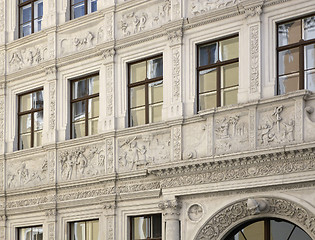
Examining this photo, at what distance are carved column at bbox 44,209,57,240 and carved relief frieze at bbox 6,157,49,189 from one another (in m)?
0.78

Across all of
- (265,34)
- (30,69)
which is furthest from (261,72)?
(30,69)

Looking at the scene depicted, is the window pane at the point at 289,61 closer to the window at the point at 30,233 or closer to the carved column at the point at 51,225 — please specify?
the carved column at the point at 51,225

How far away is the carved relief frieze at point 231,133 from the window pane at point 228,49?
134 centimetres

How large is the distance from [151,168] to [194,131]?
3.75 feet

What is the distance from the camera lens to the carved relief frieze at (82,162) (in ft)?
59.8

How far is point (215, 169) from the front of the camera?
15820mm

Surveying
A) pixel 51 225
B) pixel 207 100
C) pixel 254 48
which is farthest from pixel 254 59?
pixel 51 225

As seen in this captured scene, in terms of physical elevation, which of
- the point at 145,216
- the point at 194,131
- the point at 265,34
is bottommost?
the point at 145,216

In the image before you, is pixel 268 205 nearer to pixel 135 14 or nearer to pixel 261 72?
pixel 261 72

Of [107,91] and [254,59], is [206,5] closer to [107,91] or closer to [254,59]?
[254,59]

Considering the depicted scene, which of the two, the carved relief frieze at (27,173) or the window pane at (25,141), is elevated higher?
the window pane at (25,141)

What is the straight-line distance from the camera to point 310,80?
15.2 m

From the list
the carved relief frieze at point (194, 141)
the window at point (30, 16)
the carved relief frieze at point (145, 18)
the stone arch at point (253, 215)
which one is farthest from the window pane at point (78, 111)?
the stone arch at point (253, 215)

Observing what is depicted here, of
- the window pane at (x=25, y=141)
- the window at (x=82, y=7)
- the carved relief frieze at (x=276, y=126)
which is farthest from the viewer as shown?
the window pane at (x=25, y=141)
